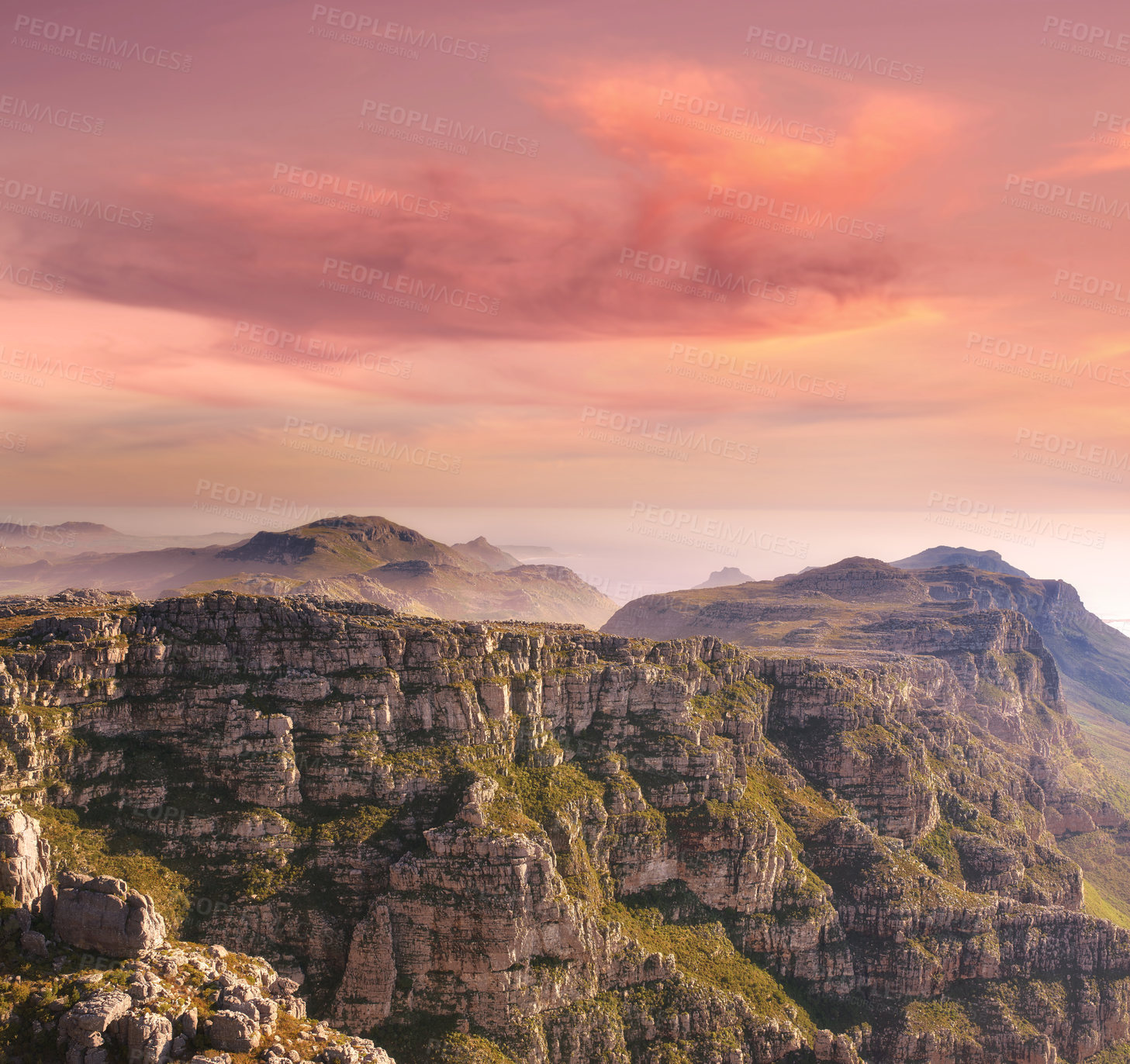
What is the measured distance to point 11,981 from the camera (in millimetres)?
74500

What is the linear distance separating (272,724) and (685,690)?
8124 centimetres

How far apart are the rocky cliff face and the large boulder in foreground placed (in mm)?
23235

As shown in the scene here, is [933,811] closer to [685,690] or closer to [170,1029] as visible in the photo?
[685,690]

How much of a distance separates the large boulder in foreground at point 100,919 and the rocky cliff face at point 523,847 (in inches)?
915

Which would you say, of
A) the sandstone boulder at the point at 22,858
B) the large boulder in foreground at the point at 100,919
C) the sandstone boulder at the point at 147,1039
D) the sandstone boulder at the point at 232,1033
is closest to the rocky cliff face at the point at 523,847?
the sandstone boulder at the point at 22,858

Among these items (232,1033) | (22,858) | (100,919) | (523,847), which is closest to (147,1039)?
(232,1033)

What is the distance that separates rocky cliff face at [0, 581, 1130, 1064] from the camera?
4437 inches

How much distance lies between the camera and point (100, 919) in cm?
8088

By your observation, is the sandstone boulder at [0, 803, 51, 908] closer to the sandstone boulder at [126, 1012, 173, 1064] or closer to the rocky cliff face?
the rocky cliff face

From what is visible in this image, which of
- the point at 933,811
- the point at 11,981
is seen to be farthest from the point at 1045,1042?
the point at 11,981

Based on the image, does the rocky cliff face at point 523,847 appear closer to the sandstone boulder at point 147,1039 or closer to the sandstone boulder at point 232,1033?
the sandstone boulder at point 232,1033

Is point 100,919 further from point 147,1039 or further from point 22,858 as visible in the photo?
point 147,1039

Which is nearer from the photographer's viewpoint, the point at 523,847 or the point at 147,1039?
the point at 147,1039

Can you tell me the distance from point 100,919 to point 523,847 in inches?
2174
